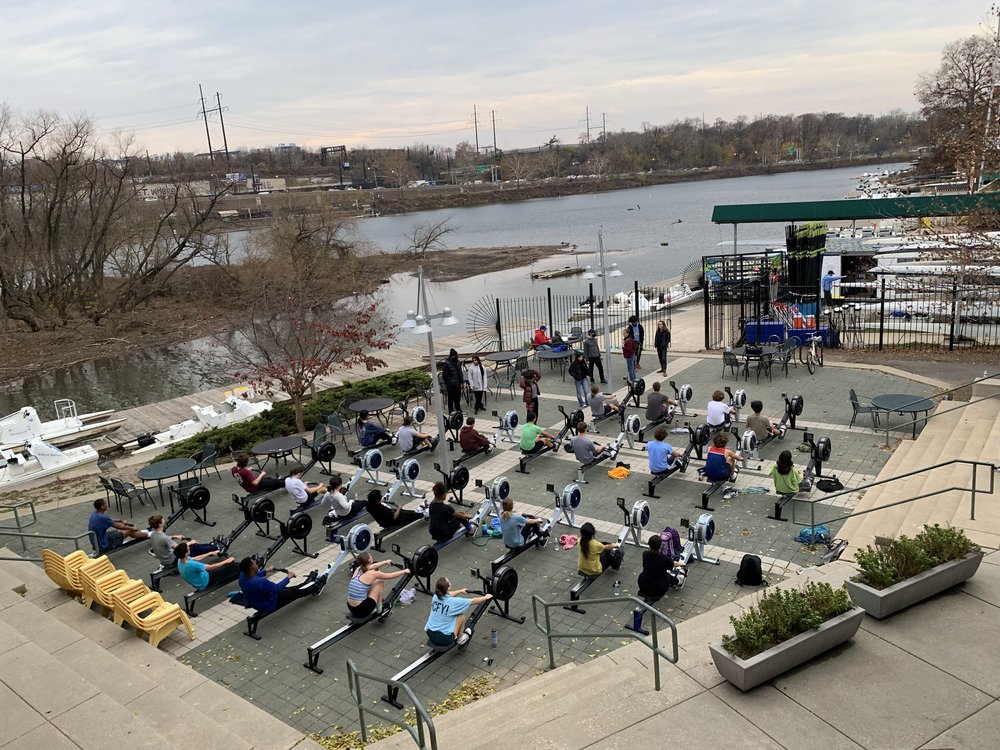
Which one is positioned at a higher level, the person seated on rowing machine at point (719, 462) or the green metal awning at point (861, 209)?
the green metal awning at point (861, 209)

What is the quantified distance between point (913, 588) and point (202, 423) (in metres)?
19.1

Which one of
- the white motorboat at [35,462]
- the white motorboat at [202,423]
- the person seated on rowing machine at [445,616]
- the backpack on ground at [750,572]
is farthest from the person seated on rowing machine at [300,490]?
the white motorboat at [35,462]

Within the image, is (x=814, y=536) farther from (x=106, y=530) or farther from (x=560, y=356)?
(x=560, y=356)

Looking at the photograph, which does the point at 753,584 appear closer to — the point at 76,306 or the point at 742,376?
the point at 742,376

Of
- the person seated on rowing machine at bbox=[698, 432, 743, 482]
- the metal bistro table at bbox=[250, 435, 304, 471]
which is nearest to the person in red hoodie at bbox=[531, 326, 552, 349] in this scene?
the metal bistro table at bbox=[250, 435, 304, 471]

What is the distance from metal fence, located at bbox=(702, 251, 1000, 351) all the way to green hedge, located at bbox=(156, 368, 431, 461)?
9854 mm

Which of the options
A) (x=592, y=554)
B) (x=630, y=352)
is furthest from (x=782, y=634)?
(x=630, y=352)

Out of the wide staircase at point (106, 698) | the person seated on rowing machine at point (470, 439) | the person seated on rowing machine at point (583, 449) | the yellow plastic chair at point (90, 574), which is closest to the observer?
the wide staircase at point (106, 698)

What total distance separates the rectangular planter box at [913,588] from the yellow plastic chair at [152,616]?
798cm

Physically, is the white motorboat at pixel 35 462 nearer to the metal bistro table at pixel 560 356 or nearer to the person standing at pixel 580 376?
the metal bistro table at pixel 560 356

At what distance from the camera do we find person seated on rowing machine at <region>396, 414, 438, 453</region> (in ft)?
49.8

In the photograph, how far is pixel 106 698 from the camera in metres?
7.45

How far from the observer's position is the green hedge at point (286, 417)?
17.1m

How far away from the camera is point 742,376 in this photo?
19.4 metres
